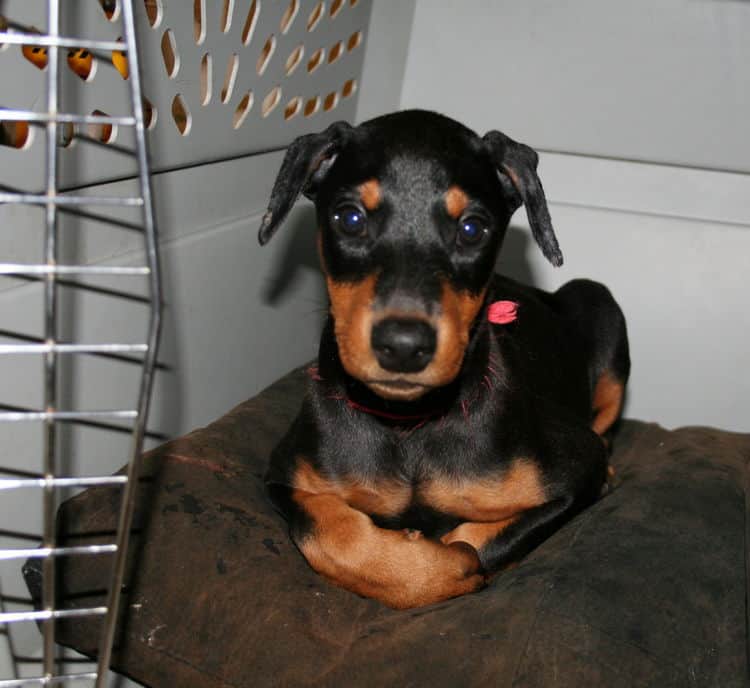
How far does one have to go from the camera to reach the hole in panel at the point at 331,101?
3961 mm

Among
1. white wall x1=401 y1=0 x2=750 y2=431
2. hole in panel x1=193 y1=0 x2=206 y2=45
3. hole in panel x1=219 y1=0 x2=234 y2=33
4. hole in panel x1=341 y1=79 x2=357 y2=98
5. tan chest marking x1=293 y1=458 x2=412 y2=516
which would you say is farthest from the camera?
hole in panel x1=341 y1=79 x2=357 y2=98

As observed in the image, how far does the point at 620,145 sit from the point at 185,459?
2.29 meters

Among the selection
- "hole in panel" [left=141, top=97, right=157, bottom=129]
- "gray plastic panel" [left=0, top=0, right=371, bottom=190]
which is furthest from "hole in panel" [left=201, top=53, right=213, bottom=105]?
"hole in panel" [left=141, top=97, right=157, bottom=129]

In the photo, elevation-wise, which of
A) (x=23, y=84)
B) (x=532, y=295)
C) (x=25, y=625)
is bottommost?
(x=25, y=625)

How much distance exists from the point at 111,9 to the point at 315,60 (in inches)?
50.1

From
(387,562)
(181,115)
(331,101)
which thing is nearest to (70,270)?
(387,562)

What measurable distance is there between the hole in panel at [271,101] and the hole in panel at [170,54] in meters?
0.63

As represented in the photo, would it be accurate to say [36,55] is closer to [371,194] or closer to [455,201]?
[371,194]

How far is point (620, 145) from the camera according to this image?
409 cm

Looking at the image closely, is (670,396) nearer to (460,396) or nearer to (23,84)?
(460,396)

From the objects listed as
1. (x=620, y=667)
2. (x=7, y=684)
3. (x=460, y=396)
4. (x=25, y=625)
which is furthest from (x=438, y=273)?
(x=25, y=625)

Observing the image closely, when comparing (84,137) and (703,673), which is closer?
(703,673)

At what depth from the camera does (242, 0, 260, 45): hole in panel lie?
3.18 m

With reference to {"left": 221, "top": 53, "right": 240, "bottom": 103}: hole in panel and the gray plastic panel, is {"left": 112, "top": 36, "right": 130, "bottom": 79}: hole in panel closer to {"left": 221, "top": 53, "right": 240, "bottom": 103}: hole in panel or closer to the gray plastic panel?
the gray plastic panel
